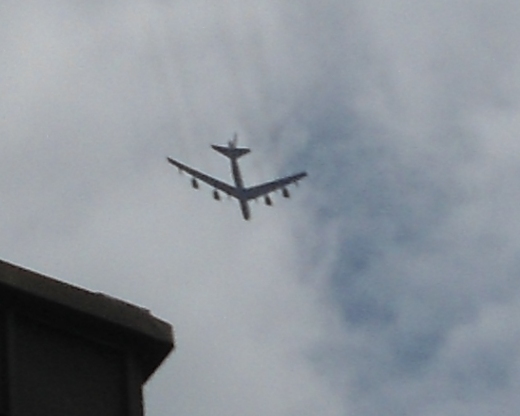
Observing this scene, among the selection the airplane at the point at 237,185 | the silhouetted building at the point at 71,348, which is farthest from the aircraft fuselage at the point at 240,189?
the silhouetted building at the point at 71,348

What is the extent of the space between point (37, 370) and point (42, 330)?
1.56 ft

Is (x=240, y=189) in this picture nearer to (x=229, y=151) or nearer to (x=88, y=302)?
(x=229, y=151)

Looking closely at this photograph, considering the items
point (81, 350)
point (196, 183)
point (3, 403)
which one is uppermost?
point (196, 183)

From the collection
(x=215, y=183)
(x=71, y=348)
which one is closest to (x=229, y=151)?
(x=215, y=183)

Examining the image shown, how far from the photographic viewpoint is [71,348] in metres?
14.2

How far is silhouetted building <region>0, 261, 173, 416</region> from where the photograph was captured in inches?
531

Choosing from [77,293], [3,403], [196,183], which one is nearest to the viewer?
[3,403]

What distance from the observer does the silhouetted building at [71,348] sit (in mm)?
13477

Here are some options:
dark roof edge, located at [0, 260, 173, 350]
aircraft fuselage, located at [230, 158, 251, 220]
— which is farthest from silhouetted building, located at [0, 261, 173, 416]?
aircraft fuselage, located at [230, 158, 251, 220]

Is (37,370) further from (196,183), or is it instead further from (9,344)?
(196,183)

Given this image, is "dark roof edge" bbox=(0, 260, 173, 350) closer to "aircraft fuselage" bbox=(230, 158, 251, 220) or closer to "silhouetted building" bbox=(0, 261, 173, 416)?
"silhouetted building" bbox=(0, 261, 173, 416)

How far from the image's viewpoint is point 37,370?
13.7 m

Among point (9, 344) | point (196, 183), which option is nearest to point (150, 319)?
point (9, 344)

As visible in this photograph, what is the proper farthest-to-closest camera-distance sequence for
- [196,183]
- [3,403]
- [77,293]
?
[196,183], [77,293], [3,403]
